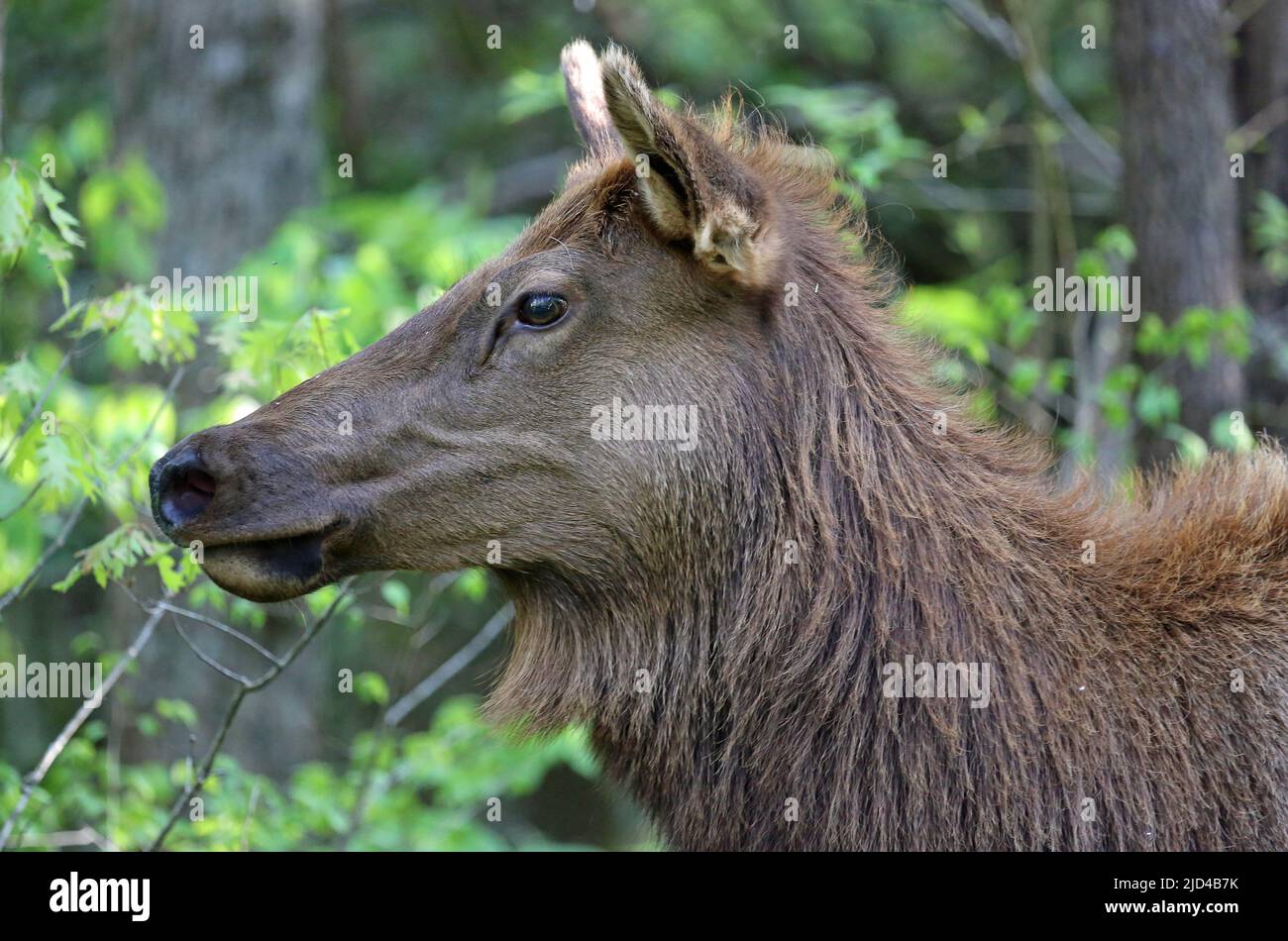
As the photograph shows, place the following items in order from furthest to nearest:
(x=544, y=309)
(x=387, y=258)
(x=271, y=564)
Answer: (x=387, y=258), (x=544, y=309), (x=271, y=564)

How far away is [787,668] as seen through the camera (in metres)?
4.12

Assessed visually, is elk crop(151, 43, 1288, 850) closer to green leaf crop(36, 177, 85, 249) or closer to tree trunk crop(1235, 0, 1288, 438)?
green leaf crop(36, 177, 85, 249)

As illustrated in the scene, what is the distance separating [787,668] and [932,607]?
474mm

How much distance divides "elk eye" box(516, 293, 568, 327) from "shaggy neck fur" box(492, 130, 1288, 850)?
25.5 inches

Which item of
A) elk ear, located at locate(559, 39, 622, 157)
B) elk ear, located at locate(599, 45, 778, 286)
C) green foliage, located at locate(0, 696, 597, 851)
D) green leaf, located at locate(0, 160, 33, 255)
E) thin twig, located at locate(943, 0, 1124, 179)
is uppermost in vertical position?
thin twig, located at locate(943, 0, 1124, 179)

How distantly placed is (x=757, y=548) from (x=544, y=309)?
1013 mm

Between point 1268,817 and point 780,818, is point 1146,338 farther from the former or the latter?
point 780,818

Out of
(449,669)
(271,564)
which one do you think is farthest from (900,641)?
(449,669)

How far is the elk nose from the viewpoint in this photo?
4.10 m

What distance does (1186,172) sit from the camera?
23.8ft

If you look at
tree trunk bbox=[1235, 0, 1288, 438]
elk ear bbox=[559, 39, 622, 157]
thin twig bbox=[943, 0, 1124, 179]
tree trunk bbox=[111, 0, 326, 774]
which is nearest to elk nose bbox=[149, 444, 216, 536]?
elk ear bbox=[559, 39, 622, 157]

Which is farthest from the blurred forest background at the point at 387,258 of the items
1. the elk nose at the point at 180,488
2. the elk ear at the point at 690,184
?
the elk ear at the point at 690,184

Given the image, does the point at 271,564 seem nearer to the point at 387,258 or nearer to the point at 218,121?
the point at 387,258

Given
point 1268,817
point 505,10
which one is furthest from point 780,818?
point 505,10
